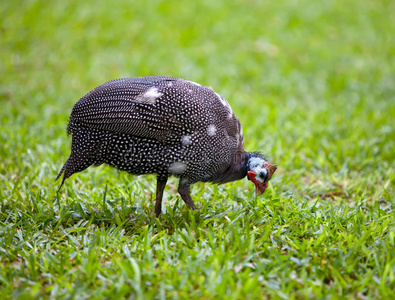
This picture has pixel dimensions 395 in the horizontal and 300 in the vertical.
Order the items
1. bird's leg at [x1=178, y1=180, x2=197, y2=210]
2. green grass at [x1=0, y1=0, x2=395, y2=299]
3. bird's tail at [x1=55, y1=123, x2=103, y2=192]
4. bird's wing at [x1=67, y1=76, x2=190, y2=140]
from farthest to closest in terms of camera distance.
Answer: bird's leg at [x1=178, y1=180, x2=197, y2=210]
bird's tail at [x1=55, y1=123, x2=103, y2=192]
bird's wing at [x1=67, y1=76, x2=190, y2=140]
green grass at [x1=0, y1=0, x2=395, y2=299]

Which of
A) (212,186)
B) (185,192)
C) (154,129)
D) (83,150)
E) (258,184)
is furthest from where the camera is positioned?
(212,186)

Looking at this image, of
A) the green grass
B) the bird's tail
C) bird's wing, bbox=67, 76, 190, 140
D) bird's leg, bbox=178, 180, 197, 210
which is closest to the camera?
the green grass

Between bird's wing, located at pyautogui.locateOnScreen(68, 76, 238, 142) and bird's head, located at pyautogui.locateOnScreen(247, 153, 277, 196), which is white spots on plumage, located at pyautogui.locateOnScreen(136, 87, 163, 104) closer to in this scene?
bird's wing, located at pyautogui.locateOnScreen(68, 76, 238, 142)

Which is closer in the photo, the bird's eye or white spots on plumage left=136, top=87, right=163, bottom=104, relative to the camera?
white spots on plumage left=136, top=87, right=163, bottom=104

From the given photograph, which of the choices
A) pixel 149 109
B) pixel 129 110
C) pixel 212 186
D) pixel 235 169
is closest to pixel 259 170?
pixel 235 169

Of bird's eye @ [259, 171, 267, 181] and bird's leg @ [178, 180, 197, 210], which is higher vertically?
bird's eye @ [259, 171, 267, 181]

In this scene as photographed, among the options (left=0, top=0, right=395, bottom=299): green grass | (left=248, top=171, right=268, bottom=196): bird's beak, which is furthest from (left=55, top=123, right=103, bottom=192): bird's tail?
(left=248, top=171, right=268, bottom=196): bird's beak

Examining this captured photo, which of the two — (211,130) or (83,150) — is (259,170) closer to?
(211,130)

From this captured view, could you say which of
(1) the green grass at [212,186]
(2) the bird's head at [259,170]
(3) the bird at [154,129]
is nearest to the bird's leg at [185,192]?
(3) the bird at [154,129]
